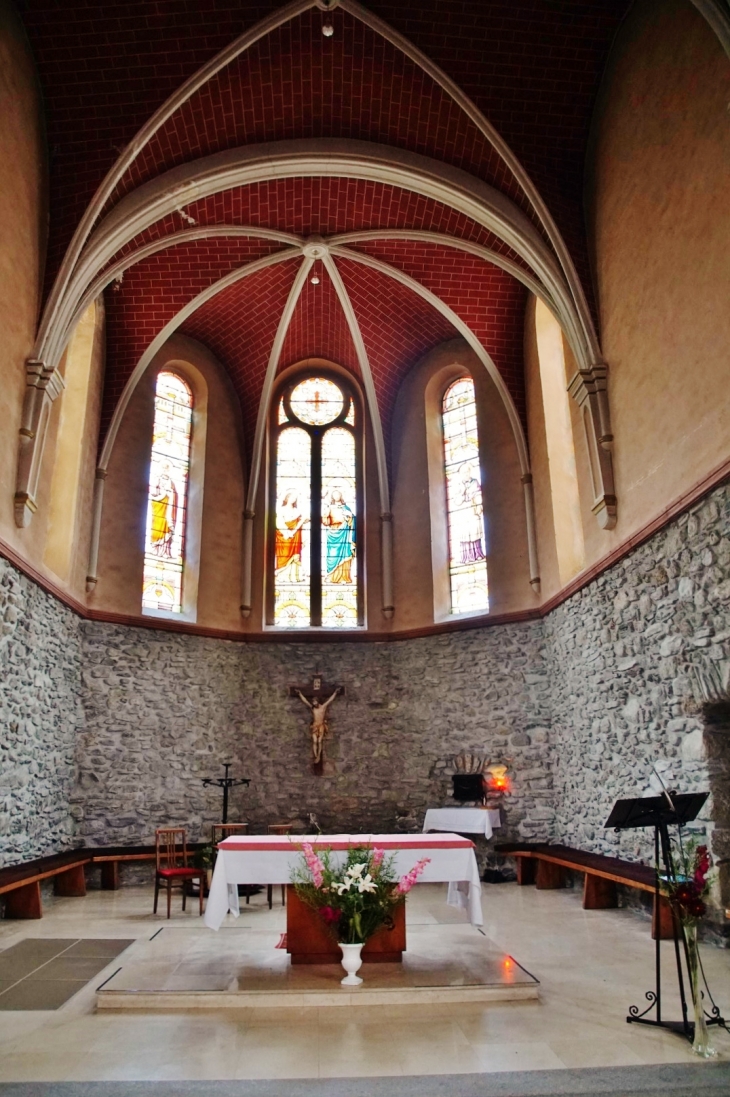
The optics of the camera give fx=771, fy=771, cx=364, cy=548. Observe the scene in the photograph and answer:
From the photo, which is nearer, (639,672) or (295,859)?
(295,859)

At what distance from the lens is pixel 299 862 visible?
582 cm

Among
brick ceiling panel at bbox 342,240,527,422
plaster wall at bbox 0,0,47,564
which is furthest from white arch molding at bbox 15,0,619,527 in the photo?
brick ceiling panel at bbox 342,240,527,422

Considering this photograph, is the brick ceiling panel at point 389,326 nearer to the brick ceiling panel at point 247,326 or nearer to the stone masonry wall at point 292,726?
the brick ceiling panel at point 247,326

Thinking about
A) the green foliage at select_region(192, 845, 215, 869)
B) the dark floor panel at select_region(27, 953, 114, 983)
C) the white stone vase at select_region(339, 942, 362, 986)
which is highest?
the green foliage at select_region(192, 845, 215, 869)

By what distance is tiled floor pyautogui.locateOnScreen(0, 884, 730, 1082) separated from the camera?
384 centimetres

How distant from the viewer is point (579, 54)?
8641mm

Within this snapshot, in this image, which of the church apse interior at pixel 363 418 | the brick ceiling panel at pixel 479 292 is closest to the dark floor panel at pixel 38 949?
the church apse interior at pixel 363 418

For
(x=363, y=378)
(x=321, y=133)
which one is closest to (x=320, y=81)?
(x=321, y=133)

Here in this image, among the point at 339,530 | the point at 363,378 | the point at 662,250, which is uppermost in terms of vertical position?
the point at 363,378

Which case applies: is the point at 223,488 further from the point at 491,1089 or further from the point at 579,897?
the point at 491,1089

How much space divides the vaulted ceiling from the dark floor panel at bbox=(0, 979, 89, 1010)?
265 inches

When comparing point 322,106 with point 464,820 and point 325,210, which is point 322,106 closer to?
point 325,210

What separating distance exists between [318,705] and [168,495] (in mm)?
4142

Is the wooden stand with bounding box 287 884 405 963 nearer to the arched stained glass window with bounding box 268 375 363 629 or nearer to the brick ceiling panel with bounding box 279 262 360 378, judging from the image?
the arched stained glass window with bounding box 268 375 363 629
